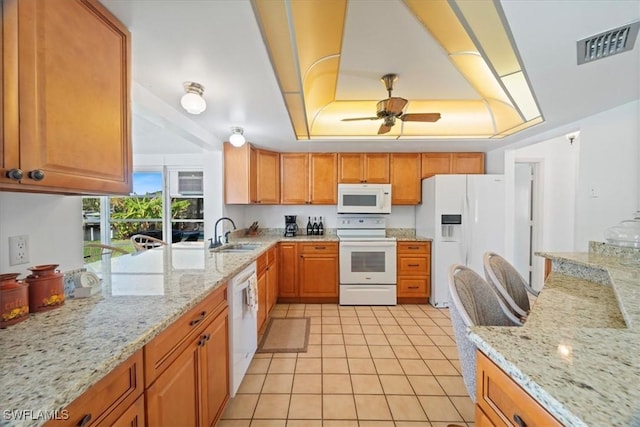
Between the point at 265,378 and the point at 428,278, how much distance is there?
2425 millimetres

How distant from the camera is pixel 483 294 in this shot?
1.46m

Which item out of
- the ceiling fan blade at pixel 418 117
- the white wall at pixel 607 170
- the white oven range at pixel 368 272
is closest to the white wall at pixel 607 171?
the white wall at pixel 607 170

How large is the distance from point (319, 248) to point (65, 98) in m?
2.90

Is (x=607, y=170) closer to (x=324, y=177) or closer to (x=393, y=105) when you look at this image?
(x=393, y=105)

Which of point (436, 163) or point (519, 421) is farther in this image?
point (436, 163)

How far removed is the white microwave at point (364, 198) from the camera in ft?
12.1

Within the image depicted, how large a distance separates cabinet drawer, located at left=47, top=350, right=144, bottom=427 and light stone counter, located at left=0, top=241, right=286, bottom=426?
0.17 ft

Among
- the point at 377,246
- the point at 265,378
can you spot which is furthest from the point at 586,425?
the point at 377,246

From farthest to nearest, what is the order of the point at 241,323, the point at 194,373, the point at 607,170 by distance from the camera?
the point at 607,170
the point at 241,323
the point at 194,373

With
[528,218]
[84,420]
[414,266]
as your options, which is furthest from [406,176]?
[84,420]

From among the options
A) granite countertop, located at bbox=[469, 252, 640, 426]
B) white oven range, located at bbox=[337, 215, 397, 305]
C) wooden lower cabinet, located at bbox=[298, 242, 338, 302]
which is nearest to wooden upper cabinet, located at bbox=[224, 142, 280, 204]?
wooden lower cabinet, located at bbox=[298, 242, 338, 302]

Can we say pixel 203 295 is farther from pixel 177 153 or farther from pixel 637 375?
pixel 177 153

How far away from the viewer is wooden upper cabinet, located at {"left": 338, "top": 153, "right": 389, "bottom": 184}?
150 inches

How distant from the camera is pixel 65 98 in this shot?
3.11 ft
